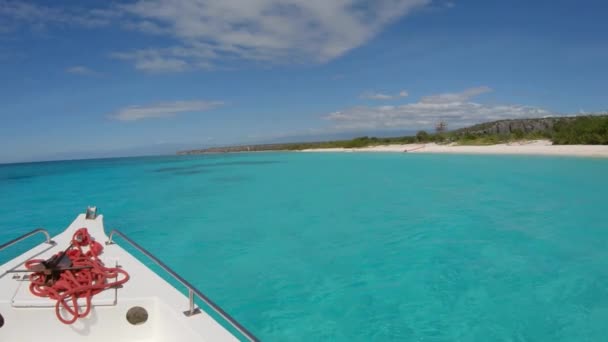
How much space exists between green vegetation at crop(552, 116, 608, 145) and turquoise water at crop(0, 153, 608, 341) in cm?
2008

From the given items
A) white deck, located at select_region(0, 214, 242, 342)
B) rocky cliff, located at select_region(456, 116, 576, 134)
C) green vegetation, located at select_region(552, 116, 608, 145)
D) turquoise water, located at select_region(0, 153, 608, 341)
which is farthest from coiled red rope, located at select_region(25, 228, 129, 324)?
rocky cliff, located at select_region(456, 116, 576, 134)

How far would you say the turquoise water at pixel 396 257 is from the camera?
4.75m

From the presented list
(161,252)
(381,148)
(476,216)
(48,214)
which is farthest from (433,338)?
(381,148)

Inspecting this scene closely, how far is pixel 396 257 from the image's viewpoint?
733 cm

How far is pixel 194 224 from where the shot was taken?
444 inches

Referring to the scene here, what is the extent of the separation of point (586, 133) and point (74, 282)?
40.7m

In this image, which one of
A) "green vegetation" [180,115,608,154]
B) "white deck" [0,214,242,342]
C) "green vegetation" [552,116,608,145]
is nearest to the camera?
"white deck" [0,214,242,342]

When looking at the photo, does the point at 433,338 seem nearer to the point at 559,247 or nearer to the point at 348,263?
the point at 348,263

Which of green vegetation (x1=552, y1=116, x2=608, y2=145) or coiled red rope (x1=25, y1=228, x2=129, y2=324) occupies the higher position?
green vegetation (x1=552, y1=116, x2=608, y2=145)

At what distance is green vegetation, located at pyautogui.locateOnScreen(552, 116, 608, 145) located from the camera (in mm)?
30969

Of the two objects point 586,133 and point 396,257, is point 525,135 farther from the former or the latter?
point 396,257

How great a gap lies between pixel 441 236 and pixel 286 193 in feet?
31.5

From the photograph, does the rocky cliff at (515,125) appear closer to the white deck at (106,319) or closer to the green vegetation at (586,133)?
the green vegetation at (586,133)

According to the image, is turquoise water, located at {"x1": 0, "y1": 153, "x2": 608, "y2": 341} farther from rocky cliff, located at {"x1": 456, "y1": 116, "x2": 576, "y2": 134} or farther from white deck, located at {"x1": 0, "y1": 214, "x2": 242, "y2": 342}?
rocky cliff, located at {"x1": 456, "y1": 116, "x2": 576, "y2": 134}
